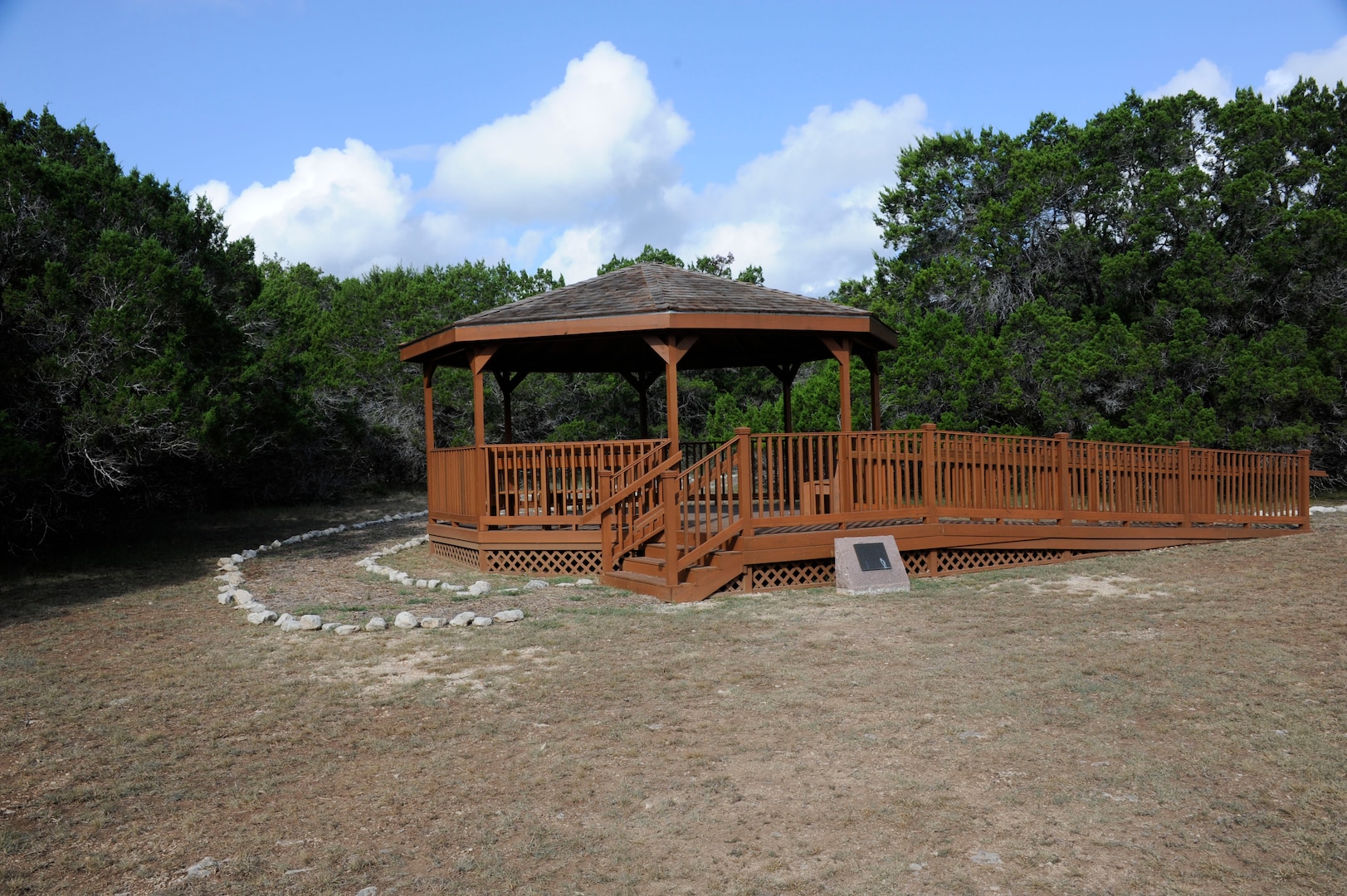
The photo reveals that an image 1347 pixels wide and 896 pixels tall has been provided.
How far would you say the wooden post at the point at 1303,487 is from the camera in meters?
12.9

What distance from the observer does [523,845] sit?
3.87 meters

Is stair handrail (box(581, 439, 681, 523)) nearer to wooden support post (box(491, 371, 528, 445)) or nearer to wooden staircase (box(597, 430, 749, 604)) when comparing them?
wooden staircase (box(597, 430, 749, 604))

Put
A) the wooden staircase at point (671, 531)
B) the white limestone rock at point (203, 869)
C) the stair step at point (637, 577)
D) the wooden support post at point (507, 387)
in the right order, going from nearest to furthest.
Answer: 1. the white limestone rock at point (203, 869)
2. the wooden staircase at point (671, 531)
3. the stair step at point (637, 577)
4. the wooden support post at point (507, 387)

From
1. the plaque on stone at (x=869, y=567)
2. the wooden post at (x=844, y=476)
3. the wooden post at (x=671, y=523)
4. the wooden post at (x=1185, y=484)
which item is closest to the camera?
the wooden post at (x=671, y=523)

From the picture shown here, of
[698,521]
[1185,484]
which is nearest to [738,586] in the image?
[698,521]

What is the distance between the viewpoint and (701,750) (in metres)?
4.98

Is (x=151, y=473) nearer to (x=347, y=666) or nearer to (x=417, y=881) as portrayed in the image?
(x=347, y=666)

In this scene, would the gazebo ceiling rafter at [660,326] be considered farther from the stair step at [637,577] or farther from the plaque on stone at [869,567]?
the plaque on stone at [869,567]

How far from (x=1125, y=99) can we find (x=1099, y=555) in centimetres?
1598

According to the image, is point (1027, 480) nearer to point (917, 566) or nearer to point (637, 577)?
point (917, 566)

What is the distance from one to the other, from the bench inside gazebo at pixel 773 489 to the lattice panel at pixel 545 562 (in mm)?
22

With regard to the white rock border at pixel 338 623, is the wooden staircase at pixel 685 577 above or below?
above

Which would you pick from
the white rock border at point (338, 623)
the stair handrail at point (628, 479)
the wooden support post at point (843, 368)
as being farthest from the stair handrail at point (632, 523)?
the wooden support post at point (843, 368)

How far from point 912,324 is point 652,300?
12058 millimetres
